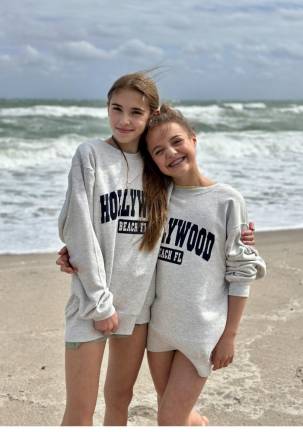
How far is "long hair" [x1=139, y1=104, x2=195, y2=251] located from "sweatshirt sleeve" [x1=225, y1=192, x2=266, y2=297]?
28 cm

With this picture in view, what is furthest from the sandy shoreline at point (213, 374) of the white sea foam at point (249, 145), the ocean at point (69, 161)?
the white sea foam at point (249, 145)

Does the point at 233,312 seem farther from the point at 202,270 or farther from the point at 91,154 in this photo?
the point at 91,154

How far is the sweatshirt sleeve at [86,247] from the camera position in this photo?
2.42 m

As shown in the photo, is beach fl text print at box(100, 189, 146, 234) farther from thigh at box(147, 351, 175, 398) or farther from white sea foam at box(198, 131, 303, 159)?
white sea foam at box(198, 131, 303, 159)

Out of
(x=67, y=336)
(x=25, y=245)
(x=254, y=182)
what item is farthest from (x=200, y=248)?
(x=254, y=182)

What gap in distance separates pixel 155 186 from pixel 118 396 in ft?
3.09

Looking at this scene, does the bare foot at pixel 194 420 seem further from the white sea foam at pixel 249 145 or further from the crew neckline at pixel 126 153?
the white sea foam at pixel 249 145

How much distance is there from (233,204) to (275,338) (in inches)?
81.1

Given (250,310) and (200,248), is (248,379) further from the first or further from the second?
(200,248)

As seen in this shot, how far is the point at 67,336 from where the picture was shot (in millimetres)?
2518

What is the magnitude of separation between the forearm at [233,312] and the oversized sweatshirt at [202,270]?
21 millimetres

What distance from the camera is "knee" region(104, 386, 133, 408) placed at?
2.76 metres

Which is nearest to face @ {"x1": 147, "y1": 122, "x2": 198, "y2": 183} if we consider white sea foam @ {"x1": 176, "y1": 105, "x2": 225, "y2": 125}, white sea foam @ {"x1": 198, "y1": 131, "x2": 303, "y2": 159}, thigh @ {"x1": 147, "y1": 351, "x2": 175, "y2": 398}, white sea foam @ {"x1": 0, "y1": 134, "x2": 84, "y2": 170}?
thigh @ {"x1": 147, "y1": 351, "x2": 175, "y2": 398}

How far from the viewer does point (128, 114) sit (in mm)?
2574
